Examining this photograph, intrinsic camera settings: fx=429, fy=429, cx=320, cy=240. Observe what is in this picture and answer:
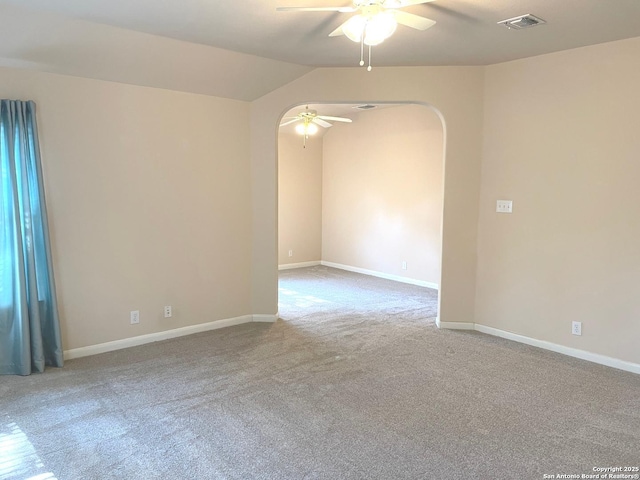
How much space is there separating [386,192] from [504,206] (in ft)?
10.4

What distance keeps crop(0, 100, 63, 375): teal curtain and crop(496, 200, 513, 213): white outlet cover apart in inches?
164

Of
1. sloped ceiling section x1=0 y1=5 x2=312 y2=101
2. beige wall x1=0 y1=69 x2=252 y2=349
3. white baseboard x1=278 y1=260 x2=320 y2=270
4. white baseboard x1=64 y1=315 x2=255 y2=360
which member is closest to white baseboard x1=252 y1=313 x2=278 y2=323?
white baseboard x1=64 y1=315 x2=255 y2=360

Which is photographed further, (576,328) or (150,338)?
(150,338)

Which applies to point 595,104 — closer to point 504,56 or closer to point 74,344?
point 504,56

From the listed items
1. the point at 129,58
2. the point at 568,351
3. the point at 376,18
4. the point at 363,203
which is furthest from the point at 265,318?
the point at 363,203

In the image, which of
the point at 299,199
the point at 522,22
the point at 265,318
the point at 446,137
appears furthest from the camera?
the point at 299,199

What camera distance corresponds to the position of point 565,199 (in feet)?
12.9

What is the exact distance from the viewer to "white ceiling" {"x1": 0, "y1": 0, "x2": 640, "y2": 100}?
2.84m

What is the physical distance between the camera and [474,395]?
3.16 metres

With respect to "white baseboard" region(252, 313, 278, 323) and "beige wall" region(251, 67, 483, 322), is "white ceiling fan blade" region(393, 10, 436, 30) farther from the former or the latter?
"white baseboard" region(252, 313, 278, 323)

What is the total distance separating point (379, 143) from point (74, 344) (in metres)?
5.51

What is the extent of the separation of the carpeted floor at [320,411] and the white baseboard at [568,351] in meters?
0.10

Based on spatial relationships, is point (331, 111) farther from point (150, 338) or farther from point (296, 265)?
point (150, 338)

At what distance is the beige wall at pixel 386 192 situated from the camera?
6.72m
